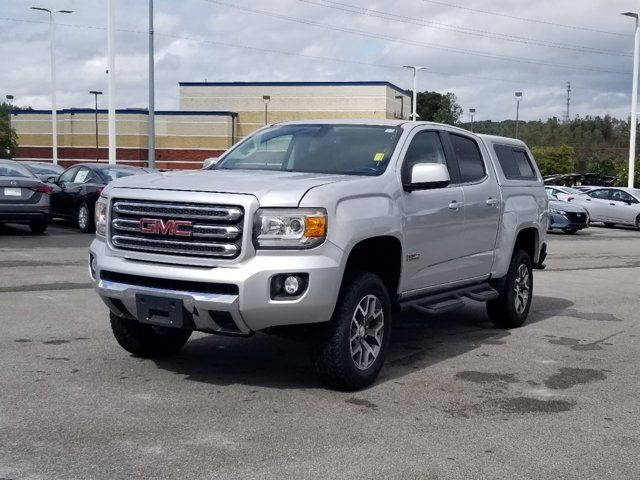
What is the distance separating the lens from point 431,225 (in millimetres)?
7074

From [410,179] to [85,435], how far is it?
3195mm

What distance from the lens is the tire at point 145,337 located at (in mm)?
6750

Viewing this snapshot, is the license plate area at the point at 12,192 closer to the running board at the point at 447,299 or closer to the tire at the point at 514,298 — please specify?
the tire at the point at 514,298

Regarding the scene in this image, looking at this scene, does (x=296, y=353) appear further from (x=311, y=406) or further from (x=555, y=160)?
(x=555, y=160)

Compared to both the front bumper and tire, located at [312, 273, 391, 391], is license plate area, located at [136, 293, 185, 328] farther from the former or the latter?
tire, located at [312, 273, 391, 391]

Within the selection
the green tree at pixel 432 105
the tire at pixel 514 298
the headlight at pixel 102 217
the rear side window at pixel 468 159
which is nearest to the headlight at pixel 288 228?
the headlight at pixel 102 217

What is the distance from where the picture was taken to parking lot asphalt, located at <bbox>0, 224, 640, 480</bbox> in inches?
184

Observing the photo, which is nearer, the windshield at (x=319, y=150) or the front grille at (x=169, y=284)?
the front grille at (x=169, y=284)

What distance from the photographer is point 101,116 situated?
222 ft

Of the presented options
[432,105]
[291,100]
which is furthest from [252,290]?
[432,105]

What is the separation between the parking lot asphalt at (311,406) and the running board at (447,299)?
47cm

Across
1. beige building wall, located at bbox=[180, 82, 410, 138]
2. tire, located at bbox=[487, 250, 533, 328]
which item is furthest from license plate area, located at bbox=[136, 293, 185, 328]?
beige building wall, located at bbox=[180, 82, 410, 138]

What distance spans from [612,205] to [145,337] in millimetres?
27885

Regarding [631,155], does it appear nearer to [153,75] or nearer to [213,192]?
[153,75]
